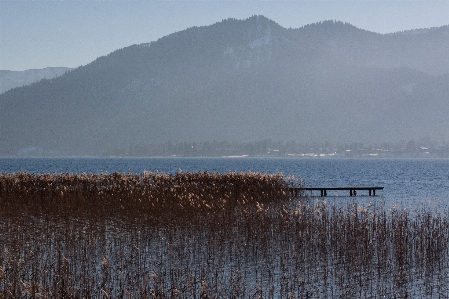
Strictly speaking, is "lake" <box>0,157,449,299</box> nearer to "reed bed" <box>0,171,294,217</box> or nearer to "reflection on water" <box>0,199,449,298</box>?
"reflection on water" <box>0,199,449,298</box>

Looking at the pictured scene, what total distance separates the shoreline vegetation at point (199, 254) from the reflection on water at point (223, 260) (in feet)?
0.18

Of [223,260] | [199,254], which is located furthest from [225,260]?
[199,254]

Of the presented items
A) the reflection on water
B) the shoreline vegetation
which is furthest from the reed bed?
the reflection on water

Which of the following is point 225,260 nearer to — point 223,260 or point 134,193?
point 223,260

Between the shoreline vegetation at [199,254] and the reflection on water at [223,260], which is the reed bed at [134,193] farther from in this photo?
the reflection on water at [223,260]

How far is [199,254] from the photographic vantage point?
1944 centimetres

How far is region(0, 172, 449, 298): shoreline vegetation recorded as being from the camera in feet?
48.6

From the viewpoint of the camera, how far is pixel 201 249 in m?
20.2

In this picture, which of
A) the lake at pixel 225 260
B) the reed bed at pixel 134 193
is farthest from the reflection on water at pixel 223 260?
the reed bed at pixel 134 193

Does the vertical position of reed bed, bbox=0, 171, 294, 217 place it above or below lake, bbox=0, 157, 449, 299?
above

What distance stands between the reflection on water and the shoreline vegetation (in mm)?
55

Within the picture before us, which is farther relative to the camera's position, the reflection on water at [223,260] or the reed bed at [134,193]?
the reed bed at [134,193]

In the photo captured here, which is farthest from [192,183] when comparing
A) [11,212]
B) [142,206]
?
[11,212]

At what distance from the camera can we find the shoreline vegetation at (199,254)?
48.6 feet
